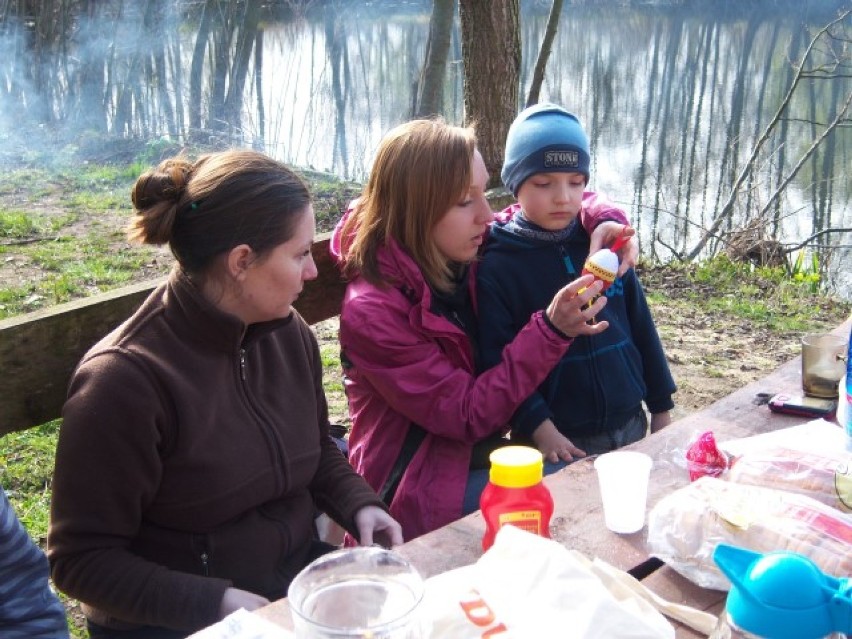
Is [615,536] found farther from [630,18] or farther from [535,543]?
[630,18]

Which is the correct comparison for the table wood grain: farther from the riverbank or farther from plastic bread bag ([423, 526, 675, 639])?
the riverbank

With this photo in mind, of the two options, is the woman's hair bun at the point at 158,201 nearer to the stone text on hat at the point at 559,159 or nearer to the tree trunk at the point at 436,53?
the stone text on hat at the point at 559,159

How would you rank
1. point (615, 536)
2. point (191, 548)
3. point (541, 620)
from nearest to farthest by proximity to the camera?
point (541, 620)
point (615, 536)
point (191, 548)

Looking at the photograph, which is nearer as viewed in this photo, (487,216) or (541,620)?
(541,620)

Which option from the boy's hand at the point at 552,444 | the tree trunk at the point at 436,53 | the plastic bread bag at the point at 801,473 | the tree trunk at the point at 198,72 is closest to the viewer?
the plastic bread bag at the point at 801,473

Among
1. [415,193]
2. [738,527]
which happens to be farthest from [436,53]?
[738,527]

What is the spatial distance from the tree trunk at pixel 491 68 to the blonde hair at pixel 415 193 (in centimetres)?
185

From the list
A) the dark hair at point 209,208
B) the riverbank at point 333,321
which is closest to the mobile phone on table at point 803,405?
the dark hair at point 209,208

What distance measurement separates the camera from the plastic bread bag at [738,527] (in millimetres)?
1216

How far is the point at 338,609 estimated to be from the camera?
107cm

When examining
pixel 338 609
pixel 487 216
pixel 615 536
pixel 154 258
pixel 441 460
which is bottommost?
pixel 154 258

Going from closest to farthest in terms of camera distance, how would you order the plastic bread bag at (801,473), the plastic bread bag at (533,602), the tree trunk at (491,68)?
the plastic bread bag at (533,602), the plastic bread bag at (801,473), the tree trunk at (491,68)

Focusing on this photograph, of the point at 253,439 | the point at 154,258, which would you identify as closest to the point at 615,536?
the point at 253,439

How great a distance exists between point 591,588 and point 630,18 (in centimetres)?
1989
